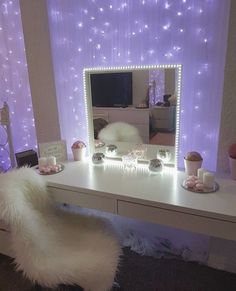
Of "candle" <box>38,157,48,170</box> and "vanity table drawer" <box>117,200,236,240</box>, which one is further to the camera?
"candle" <box>38,157,48,170</box>

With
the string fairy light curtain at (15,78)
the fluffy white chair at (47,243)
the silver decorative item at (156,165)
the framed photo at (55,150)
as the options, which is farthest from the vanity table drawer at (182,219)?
the string fairy light curtain at (15,78)

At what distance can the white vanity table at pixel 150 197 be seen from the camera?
1.10 m

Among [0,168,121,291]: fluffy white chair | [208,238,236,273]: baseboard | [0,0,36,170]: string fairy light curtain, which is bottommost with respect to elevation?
[208,238,236,273]: baseboard

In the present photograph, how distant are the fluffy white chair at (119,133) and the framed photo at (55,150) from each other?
0.92 ft

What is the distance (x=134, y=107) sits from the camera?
155 cm

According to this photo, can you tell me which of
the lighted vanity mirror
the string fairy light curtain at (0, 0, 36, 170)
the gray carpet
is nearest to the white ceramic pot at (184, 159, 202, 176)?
the lighted vanity mirror

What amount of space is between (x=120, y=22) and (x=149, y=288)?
1.65 meters

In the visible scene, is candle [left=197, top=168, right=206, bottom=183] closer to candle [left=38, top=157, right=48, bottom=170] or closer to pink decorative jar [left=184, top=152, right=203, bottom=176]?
pink decorative jar [left=184, top=152, right=203, bottom=176]

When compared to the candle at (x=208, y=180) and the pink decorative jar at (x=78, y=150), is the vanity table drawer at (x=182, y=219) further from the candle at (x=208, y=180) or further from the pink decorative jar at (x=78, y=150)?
the pink decorative jar at (x=78, y=150)

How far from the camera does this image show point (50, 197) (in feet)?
4.78

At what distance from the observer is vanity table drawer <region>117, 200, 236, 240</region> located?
1.08 meters

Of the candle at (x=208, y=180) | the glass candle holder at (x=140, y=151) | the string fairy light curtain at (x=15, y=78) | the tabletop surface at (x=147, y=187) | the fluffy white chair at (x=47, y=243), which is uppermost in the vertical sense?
the string fairy light curtain at (x=15, y=78)

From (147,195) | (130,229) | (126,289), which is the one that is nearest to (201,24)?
(147,195)

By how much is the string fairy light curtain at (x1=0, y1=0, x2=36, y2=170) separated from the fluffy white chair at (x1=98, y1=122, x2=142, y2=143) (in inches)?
31.2
